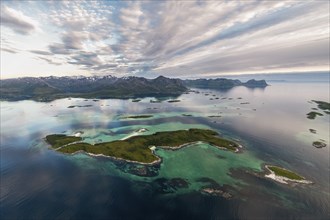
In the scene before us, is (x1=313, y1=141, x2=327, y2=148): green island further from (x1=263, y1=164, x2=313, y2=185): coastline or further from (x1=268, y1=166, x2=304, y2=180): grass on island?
(x1=263, y1=164, x2=313, y2=185): coastline

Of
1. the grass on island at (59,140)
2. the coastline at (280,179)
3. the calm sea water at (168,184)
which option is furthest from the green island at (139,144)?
the coastline at (280,179)

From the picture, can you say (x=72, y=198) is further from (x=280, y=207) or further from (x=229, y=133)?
(x=229, y=133)

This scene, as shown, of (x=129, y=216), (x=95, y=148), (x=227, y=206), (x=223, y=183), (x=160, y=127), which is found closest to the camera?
(x=129, y=216)

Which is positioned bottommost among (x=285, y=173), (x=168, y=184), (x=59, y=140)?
(x=285, y=173)

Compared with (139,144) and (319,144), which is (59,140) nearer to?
(139,144)

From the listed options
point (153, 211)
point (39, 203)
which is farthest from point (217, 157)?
point (39, 203)

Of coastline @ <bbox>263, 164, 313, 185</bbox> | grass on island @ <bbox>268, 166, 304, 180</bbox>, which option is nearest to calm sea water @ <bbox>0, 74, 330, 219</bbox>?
coastline @ <bbox>263, 164, 313, 185</bbox>

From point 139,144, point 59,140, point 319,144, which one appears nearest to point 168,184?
point 139,144
